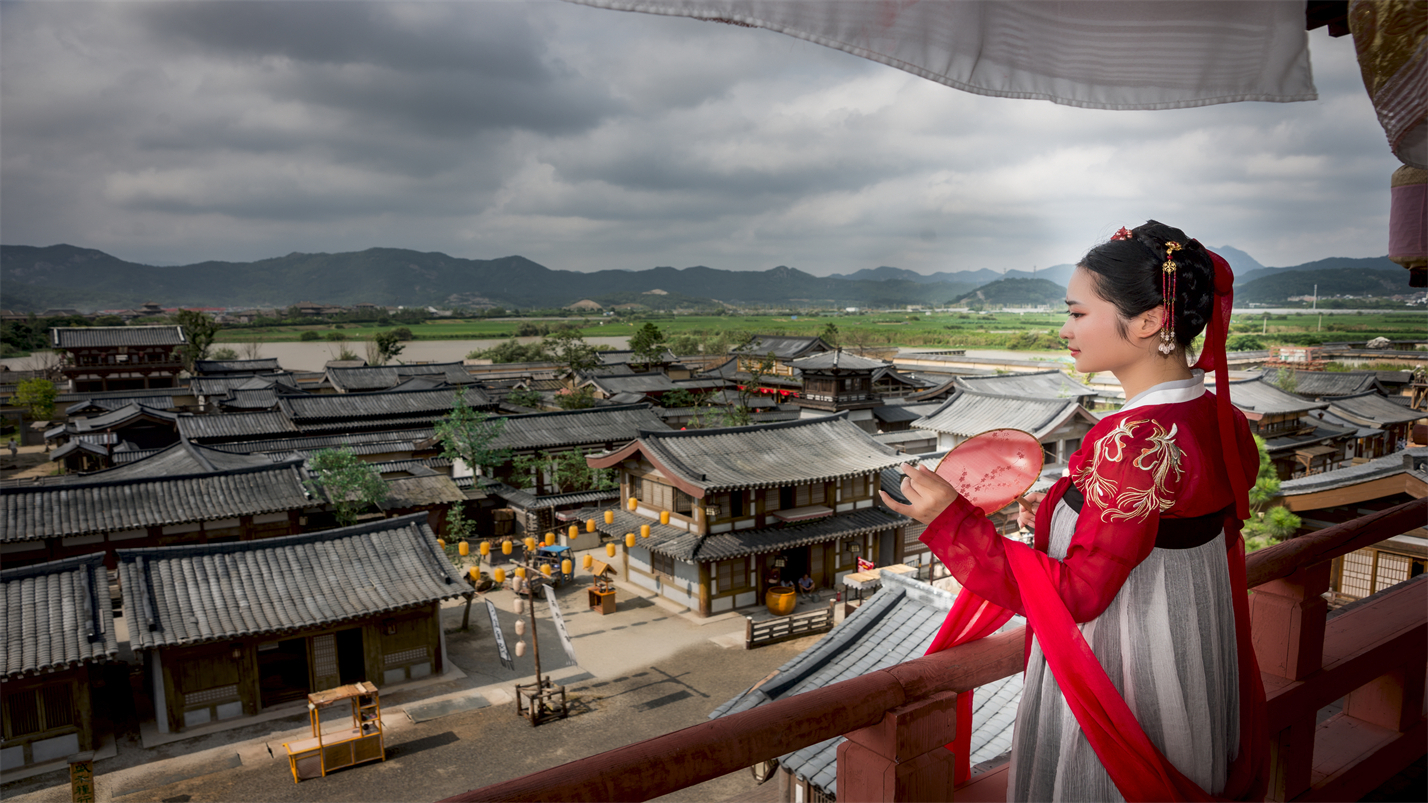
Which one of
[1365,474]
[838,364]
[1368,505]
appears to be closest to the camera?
[1365,474]

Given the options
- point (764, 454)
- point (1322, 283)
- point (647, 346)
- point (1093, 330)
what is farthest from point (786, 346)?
point (1093, 330)

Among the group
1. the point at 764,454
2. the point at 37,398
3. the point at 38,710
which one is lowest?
the point at 38,710

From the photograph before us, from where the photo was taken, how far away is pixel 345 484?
19.2m

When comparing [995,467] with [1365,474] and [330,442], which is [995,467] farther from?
[330,442]

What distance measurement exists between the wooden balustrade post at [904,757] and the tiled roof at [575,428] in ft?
78.2

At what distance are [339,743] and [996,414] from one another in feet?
68.9

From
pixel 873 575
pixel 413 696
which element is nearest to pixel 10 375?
pixel 413 696

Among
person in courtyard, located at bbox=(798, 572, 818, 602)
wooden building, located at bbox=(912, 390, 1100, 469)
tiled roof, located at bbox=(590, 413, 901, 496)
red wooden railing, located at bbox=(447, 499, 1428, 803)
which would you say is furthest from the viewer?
wooden building, located at bbox=(912, 390, 1100, 469)

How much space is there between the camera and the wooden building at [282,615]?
40.3ft

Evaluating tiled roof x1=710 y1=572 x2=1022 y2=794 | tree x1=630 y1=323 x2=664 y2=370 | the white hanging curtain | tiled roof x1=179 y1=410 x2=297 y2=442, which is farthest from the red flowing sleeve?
tree x1=630 y1=323 x2=664 y2=370

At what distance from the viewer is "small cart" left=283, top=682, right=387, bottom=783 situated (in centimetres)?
1114

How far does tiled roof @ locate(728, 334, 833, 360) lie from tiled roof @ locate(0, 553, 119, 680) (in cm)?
4320

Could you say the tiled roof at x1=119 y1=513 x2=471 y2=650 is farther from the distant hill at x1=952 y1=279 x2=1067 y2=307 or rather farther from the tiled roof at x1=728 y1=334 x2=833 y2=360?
the distant hill at x1=952 y1=279 x2=1067 y2=307

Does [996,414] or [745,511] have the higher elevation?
[996,414]
